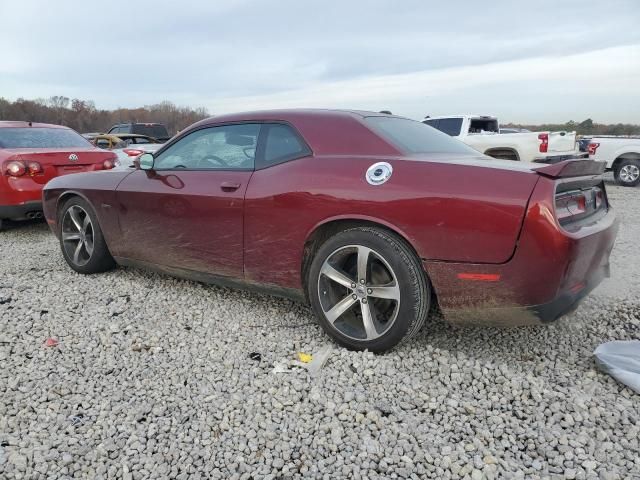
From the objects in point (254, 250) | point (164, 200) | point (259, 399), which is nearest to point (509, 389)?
point (259, 399)

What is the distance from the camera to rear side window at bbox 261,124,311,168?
311 cm

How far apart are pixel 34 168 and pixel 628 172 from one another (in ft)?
41.3

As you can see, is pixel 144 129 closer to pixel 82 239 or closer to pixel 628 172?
pixel 82 239

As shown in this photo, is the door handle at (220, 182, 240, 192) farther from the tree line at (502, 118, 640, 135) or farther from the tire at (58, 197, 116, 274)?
the tree line at (502, 118, 640, 135)

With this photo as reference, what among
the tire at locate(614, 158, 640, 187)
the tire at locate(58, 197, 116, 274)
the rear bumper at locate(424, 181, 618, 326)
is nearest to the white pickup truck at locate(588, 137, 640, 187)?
the tire at locate(614, 158, 640, 187)

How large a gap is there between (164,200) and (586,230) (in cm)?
280

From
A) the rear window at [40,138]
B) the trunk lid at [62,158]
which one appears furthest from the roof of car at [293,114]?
the rear window at [40,138]

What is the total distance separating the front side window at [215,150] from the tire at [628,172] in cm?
1168

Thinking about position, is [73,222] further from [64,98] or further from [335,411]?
[64,98]

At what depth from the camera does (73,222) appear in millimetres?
4543

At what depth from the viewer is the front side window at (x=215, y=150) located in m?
3.37

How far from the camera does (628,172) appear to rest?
11961 millimetres

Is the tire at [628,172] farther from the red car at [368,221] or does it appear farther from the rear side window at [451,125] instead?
the red car at [368,221]

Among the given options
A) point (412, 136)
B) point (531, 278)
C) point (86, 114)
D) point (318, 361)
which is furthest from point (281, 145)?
point (86, 114)
